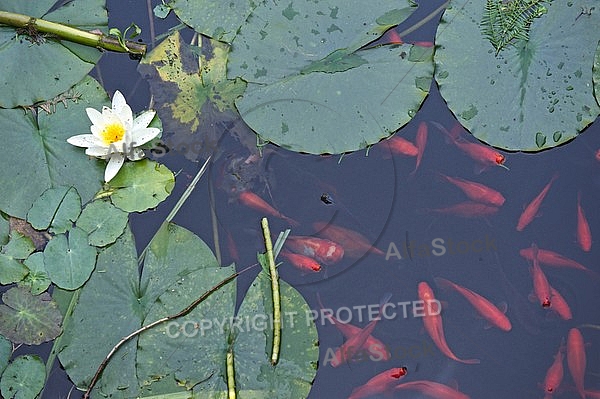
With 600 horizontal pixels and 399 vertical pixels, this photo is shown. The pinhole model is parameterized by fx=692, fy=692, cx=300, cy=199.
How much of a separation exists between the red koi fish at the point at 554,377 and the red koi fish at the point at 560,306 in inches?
5.0

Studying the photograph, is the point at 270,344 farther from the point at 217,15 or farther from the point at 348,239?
the point at 217,15

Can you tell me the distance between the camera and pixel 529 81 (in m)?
2.38

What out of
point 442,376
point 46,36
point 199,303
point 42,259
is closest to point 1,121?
point 46,36

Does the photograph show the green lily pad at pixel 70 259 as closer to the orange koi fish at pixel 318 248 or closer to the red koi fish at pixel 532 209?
the orange koi fish at pixel 318 248

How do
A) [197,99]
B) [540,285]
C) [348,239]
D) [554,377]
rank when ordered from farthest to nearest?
[197,99]
[348,239]
[540,285]
[554,377]

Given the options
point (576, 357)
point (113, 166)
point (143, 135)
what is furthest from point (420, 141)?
point (113, 166)

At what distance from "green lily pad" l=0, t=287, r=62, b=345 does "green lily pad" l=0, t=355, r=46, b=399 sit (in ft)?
0.22

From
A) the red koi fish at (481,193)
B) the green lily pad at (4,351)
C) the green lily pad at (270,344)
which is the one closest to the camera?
the green lily pad at (270,344)

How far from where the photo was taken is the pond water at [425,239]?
2.23m

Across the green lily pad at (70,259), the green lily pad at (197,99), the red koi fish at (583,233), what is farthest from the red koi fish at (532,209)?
the green lily pad at (70,259)

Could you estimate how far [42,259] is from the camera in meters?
2.36

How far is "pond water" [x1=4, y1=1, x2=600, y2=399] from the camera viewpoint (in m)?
2.23

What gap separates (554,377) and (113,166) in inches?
63.8

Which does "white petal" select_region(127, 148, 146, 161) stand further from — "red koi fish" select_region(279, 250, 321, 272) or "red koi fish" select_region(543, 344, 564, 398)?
"red koi fish" select_region(543, 344, 564, 398)
